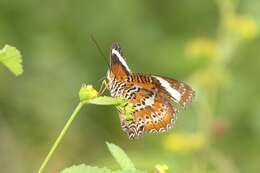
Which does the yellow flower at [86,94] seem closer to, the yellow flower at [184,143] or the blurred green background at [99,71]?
the yellow flower at [184,143]

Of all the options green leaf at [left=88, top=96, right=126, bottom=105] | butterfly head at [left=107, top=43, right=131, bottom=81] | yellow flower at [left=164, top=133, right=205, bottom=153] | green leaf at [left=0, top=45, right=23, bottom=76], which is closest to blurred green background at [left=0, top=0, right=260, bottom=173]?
yellow flower at [left=164, top=133, right=205, bottom=153]

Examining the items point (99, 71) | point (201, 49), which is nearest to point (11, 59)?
point (201, 49)

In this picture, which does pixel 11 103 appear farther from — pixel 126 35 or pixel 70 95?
pixel 126 35

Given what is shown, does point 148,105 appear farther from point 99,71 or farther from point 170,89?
point 99,71

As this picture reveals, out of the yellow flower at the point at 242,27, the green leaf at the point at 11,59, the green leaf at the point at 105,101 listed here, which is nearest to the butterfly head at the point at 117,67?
the green leaf at the point at 105,101

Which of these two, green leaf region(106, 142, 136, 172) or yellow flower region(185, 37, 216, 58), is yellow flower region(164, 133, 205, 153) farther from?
green leaf region(106, 142, 136, 172)

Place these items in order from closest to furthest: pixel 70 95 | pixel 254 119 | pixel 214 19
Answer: pixel 254 119 < pixel 70 95 < pixel 214 19

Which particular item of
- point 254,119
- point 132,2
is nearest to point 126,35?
point 132,2
